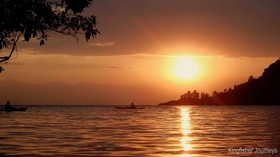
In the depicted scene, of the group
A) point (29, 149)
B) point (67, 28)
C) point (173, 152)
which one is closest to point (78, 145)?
point (29, 149)

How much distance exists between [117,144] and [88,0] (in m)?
22.2

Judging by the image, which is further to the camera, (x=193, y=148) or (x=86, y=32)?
(x=193, y=148)

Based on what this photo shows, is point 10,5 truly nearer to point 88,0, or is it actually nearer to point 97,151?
point 88,0

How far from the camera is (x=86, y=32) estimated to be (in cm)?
2100

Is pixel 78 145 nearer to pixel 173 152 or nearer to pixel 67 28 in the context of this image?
pixel 173 152

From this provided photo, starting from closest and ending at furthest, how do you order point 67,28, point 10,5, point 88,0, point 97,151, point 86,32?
point 88,0 < point 10,5 < point 86,32 < point 67,28 < point 97,151

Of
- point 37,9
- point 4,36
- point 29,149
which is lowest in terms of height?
point 29,149

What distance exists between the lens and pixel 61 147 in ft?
113

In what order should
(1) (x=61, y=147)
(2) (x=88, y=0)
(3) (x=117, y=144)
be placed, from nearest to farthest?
1. (2) (x=88, y=0)
2. (1) (x=61, y=147)
3. (3) (x=117, y=144)

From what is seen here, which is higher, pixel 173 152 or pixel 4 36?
pixel 4 36

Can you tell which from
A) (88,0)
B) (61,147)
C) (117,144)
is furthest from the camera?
(117,144)

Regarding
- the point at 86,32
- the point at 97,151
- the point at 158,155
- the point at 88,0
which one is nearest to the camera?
the point at 88,0

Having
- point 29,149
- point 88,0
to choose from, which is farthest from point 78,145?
point 88,0

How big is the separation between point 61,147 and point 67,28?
1343 centimetres
